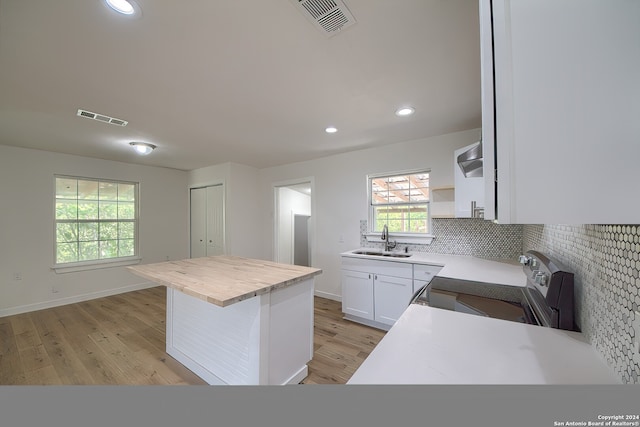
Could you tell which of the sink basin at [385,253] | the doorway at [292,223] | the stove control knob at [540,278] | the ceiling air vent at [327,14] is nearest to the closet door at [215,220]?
the doorway at [292,223]

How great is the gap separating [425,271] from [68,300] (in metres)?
5.36

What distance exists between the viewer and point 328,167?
3.90 meters

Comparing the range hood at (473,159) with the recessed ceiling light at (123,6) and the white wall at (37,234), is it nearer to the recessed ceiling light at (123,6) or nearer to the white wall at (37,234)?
the recessed ceiling light at (123,6)

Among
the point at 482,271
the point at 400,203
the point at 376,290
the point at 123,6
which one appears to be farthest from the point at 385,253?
the point at 123,6

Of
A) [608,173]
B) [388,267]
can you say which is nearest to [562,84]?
[608,173]

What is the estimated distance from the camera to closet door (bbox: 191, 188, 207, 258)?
4973mm

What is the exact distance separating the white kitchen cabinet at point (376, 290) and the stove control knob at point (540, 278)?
1483 mm

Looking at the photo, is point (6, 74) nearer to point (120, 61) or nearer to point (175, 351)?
point (120, 61)

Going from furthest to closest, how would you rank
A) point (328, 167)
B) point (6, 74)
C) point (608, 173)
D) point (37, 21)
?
point (328, 167) < point (6, 74) < point (37, 21) < point (608, 173)

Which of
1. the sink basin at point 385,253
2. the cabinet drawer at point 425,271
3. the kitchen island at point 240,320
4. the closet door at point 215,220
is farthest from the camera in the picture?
the closet door at point 215,220

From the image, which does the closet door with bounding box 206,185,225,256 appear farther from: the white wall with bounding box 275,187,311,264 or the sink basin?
the sink basin

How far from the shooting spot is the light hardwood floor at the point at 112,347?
1.99 metres

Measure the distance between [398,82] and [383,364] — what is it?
1841 mm

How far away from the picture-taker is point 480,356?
0.77m
